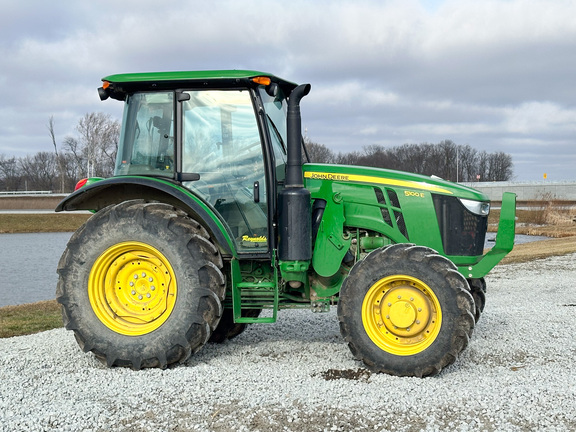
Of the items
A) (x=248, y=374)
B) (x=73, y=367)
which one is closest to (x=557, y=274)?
(x=248, y=374)

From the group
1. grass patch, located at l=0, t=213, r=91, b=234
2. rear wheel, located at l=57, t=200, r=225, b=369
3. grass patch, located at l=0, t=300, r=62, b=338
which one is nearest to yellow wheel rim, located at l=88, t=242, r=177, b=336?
rear wheel, located at l=57, t=200, r=225, b=369

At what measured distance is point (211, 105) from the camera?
5.78 metres

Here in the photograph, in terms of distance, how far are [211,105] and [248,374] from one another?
245 centimetres

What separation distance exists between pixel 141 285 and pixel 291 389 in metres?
1.76

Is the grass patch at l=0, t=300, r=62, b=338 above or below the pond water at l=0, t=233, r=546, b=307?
above

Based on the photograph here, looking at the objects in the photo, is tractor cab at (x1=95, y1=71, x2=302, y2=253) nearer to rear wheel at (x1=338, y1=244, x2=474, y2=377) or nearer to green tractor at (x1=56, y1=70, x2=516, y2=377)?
green tractor at (x1=56, y1=70, x2=516, y2=377)

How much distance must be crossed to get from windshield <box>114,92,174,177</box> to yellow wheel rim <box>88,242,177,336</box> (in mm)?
778

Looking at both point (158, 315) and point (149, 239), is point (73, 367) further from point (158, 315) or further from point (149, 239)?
point (149, 239)

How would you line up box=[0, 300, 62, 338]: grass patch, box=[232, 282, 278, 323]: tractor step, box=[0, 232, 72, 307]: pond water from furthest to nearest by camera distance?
box=[0, 232, 72, 307]: pond water, box=[0, 300, 62, 338]: grass patch, box=[232, 282, 278, 323]: tractor step

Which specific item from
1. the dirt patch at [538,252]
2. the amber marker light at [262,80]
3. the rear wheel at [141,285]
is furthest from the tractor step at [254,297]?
the dirt patch at [538,252]

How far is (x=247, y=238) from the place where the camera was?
573cm

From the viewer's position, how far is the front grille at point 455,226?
584cm

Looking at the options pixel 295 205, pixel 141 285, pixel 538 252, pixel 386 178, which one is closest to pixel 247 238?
pixel 295 205

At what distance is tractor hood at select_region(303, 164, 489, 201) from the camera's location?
586cm
